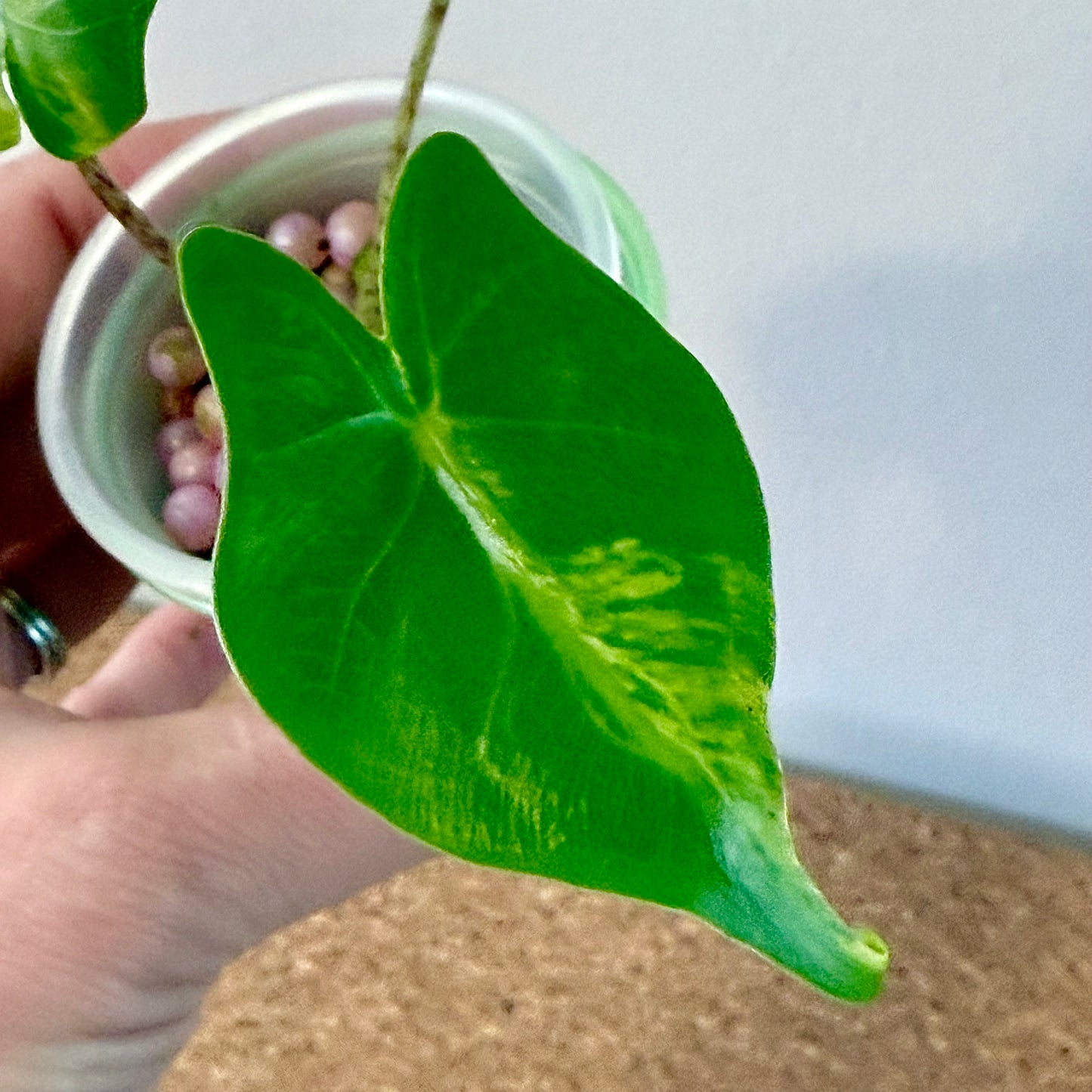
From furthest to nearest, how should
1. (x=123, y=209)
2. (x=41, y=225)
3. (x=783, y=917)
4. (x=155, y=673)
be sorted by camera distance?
(x=155, y=673), (x=41, y=225), (x=123, y=209), (x=783, y=917)

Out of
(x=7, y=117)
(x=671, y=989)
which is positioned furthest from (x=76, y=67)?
(x=671, y=989)

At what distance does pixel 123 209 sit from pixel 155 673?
0.30 metres

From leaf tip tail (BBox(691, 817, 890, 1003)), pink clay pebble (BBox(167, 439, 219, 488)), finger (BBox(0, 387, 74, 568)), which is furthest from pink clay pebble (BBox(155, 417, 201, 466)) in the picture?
leaf tip tail (BBox(691, 817, 890, 1003))

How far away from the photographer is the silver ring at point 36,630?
511 mm

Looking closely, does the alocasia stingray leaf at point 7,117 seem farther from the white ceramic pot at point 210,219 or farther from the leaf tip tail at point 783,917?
the leaf tip tail at point 783,917

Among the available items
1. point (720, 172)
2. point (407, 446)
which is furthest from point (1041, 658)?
point (407, 446)

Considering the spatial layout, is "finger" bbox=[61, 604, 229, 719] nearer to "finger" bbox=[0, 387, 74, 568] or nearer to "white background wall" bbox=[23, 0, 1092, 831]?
"finger" bbox=[0, 387, 74, 568]

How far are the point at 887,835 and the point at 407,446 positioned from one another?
45 centimetres

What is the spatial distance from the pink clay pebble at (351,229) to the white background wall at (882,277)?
15 centimetres

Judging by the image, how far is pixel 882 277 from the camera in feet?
1.55

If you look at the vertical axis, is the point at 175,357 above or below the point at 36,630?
above

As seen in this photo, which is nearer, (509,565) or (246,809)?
(509,565)

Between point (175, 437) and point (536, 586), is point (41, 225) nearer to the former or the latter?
point (175, 437)

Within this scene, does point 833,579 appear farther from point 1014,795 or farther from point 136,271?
point 136,271
